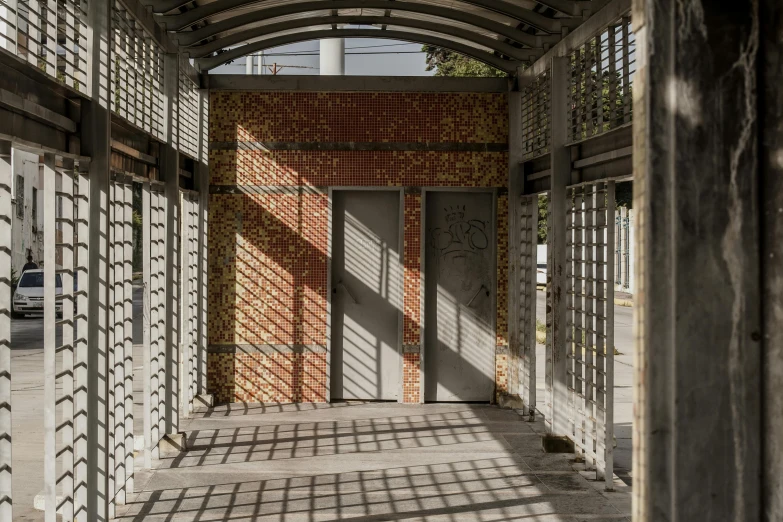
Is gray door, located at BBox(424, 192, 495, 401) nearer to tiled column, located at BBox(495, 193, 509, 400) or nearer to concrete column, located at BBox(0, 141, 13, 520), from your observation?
tiled column, located at BBox(495, 193, 509, 400)

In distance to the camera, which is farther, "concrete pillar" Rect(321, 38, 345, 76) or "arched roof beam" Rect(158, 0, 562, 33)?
"concrete pillar" Rect(321, 38, 345, 76)

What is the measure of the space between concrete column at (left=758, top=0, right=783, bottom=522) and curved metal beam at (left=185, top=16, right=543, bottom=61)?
8.13 meters

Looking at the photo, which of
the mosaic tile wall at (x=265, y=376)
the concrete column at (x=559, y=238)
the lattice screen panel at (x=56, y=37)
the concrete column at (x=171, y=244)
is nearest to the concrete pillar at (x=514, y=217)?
the concrete column at (x=559, y=238)

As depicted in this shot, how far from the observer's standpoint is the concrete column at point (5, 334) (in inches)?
179

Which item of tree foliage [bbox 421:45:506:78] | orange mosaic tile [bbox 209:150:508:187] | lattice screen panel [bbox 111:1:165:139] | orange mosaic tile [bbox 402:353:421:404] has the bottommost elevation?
orange mosaic tile [bbox 402:353:421:404]

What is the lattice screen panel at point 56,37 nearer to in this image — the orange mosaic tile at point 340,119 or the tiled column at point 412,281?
the orange mosaic tile at point 340,119

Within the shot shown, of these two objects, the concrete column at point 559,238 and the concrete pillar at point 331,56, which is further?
the concrete pillar at point 331,56

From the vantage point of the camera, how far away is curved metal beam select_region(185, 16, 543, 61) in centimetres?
1066

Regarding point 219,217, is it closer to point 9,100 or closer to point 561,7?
point 561,7

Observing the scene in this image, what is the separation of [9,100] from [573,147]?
19.5 ft

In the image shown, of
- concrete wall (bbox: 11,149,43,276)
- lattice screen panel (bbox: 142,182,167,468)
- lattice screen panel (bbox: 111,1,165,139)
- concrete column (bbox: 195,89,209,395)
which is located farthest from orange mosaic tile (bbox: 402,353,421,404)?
concrete wall (bbox: 11,149,43,276)

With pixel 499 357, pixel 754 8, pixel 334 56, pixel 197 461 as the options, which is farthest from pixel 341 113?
pixel 334 56

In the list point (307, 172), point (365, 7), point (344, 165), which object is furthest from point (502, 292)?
point (365, 7)

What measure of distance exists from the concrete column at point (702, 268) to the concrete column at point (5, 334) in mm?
3373
